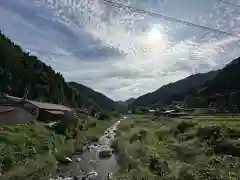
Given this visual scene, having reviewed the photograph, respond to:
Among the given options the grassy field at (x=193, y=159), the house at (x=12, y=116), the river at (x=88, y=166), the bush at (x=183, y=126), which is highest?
the house at (x=12, y=116)

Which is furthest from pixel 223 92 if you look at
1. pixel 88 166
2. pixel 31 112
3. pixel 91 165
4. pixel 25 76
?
pixel 88 166

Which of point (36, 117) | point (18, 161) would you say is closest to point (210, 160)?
point (18, 161)

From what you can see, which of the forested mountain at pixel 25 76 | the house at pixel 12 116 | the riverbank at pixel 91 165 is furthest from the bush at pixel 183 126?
the forested mountain at pixel 25 76

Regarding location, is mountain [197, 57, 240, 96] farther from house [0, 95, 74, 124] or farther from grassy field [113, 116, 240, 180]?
grassy field [113, 116, 240, 180]

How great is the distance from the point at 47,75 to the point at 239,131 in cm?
6788

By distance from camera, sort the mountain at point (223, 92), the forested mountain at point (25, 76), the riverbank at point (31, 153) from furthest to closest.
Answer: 1. the mountain at point (223, 92)
2. the forested mountain at point (25, 76)
3. the riverbank at point (31, 153)

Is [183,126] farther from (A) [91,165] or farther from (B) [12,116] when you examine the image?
(B) [12,116]

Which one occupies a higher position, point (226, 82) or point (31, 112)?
point (226, 82)

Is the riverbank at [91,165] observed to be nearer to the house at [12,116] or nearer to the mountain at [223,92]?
the house at [12,116]

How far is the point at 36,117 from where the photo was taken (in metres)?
44.7

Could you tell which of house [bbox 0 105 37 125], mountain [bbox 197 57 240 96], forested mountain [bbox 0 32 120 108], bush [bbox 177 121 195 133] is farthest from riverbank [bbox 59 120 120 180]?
mountain [bbox 197 57 240 96]

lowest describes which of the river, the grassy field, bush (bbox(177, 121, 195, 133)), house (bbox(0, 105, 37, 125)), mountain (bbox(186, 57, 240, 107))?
the river

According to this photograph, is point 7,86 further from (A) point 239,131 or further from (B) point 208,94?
(B) point 208,94

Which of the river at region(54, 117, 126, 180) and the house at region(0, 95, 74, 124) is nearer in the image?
the river at region(54, 117, 126, 180)
